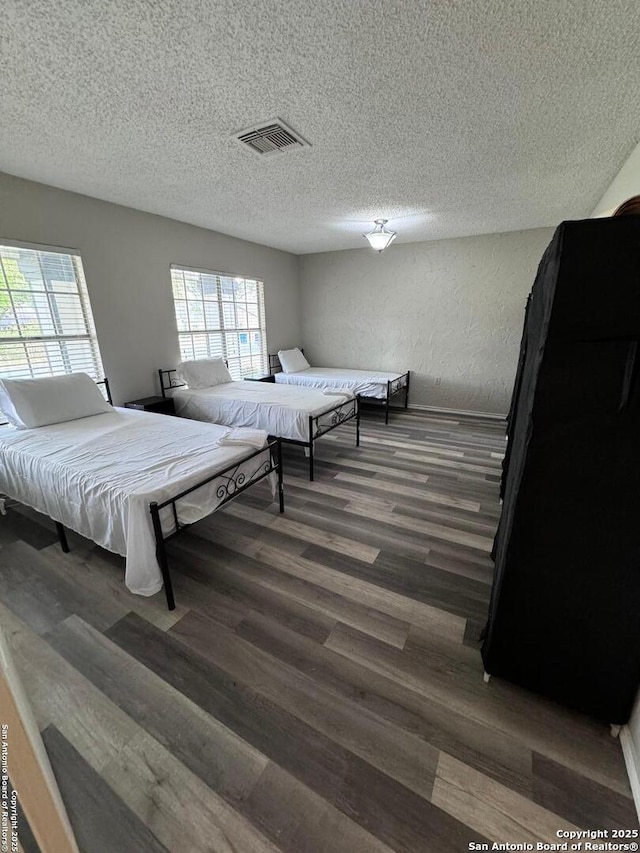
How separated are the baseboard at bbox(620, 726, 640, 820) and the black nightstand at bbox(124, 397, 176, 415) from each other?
3937mm

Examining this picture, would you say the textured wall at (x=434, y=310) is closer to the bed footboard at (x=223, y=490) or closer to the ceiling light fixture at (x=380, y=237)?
the ceiling light fixture at (x=380, y=237)

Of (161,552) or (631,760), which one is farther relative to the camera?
(161,552)

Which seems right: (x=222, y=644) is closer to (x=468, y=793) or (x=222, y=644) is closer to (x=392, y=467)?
(x=468, y=793)

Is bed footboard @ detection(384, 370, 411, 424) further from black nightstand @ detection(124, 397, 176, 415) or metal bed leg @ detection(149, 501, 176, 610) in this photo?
metal bed leg @ detection(149, 501, 176, 610)

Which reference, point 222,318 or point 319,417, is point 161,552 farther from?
point 222,318

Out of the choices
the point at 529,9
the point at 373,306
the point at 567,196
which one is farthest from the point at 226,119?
the point at 373,306

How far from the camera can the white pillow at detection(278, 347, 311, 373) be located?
18.1 ft

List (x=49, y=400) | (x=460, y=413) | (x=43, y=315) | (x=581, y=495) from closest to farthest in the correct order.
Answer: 1. (x=581, y=495)
2. (x=49, y=400)
3. (x=43, y=315)
4. (x=460, y=413)

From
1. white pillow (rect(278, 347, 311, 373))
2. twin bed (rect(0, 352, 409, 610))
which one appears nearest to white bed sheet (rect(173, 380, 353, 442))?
twin bed (rect(0, 352, 409, 610))

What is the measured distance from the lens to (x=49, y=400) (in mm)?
2732

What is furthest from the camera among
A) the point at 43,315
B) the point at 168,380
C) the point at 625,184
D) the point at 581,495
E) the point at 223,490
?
the point at 168,380

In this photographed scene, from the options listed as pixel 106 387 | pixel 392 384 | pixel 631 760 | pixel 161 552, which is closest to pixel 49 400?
pixel 106 387

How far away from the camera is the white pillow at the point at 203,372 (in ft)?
13.1

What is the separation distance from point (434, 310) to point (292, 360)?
8.03ft
